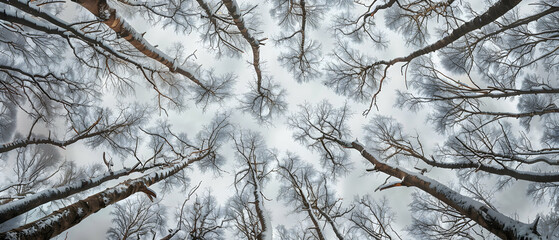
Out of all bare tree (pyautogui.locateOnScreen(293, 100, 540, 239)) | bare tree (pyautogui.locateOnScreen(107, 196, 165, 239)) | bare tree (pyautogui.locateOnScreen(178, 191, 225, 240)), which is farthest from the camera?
bare tree (pyautogui.locateOnScreen(107, 196, 165, 239))

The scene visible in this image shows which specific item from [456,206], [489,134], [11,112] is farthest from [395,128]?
[11,112]

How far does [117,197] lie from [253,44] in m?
4.55

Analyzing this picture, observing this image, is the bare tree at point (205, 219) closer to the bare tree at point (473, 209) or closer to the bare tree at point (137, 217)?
the bare tree at point (137, 217)

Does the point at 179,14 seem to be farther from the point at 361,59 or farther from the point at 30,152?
the point at 30,152

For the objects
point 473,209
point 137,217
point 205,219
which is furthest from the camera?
point 137,217

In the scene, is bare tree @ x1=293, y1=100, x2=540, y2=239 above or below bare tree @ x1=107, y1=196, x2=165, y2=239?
below

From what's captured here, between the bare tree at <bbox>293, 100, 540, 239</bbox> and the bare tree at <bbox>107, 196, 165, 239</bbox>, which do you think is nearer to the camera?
the bare tree at <bbox>293, 100, 540, 239</bbox>

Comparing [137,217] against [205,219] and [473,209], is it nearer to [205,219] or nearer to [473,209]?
[205,219]

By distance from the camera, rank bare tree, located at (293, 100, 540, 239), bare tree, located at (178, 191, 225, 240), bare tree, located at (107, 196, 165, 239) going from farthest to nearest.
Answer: bare tree, located at (107, 196, 165, 239) < bare tree, located at (178, 191, 225, 240) < bare tree, located at (293, 100, 540, 239)

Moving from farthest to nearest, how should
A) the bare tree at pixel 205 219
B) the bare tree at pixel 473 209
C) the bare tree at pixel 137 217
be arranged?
the bare tree at pixel 137 217
the bare tree at pixel 205 219
the bare tree at pixel 473 209

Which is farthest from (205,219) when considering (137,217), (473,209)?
(473,209)

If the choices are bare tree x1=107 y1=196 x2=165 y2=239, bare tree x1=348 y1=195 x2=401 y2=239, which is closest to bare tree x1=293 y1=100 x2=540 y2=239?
bare tree x1=348 y1=195 x2=401 y2=239

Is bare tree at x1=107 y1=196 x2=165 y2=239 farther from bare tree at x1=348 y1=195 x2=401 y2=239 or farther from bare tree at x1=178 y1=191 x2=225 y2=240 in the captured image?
bare tree at x1=348 y1=195 x2=401 y2=239

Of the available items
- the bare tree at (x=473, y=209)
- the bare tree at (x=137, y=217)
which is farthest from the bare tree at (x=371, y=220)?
the bare tree at (x=137, y=217)
